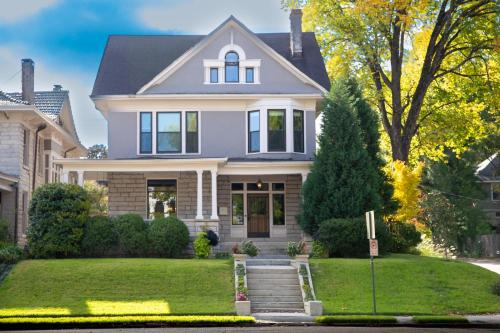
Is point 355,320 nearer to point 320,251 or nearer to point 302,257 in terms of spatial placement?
point 302,257

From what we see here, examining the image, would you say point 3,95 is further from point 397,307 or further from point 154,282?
point 397,307

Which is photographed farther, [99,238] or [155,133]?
[155,133]

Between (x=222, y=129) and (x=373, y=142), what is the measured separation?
6.47 m

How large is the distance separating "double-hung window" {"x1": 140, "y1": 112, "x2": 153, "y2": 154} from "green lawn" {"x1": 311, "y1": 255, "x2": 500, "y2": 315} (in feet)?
33.6

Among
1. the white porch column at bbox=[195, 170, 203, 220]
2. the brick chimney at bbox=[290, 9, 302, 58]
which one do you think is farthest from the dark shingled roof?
the white porch column at bbox=[195, 170, 203, 220]

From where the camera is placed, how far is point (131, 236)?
84.2 ft

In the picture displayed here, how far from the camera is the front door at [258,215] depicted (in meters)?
30.5

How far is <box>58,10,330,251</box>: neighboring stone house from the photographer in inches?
1180

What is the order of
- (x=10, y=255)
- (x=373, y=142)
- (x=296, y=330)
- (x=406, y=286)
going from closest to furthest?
(x=296, y=330)
(x=406, y=286)
(x=10, y=255)
(x=373, y=142)

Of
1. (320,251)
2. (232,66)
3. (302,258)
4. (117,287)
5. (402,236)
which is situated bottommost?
(117,287)

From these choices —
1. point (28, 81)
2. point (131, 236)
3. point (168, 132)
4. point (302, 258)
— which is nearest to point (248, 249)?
point (302, 258)

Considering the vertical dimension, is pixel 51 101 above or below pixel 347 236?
above

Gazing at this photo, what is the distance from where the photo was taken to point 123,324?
55.3 ft

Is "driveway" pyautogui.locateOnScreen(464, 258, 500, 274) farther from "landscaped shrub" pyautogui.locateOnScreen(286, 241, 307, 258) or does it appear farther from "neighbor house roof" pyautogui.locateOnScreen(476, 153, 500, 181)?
"neighbor house roof" pyautogui.locateOnScreen(476, 153, 500, 181)
